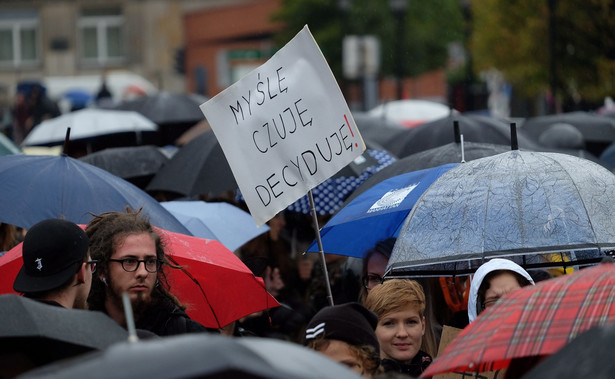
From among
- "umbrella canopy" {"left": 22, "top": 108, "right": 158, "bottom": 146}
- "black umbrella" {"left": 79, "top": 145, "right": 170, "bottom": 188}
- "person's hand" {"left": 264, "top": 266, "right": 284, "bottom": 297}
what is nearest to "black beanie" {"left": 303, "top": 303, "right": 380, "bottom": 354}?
"person's hand" {"left": 264, "top": 266, "right": 284, "bottom": 297}

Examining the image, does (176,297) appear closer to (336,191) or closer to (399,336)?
(399,336)

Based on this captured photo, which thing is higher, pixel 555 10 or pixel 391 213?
pixel 555 10

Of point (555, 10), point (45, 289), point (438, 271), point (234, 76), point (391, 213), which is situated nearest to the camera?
point (45, 289)

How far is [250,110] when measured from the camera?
5.98m

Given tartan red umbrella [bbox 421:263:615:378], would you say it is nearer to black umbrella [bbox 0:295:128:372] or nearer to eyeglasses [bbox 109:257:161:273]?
black umbrella [bbox 0:295:128:372]

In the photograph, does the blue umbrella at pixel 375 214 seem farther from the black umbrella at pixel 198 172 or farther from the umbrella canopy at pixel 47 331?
the umbrella canopy at pixel 47 331

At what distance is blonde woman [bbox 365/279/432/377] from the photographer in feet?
18.2

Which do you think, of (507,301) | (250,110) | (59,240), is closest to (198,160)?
(250,110)

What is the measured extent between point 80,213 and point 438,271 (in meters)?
1.73

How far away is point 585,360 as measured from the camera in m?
2.73

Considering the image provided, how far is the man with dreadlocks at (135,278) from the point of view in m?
4.96

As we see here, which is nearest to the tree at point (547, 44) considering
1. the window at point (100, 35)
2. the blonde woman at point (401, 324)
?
the blonde woman at point (401, 324)

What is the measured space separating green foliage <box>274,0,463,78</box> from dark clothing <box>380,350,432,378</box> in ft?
108

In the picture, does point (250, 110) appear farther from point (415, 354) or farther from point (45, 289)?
point (45, 289)
